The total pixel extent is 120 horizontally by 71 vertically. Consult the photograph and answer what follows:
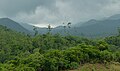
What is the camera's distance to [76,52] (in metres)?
35.0

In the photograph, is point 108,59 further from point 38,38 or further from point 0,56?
point 38,38

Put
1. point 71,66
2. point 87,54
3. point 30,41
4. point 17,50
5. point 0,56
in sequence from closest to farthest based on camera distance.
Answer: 1. point 71,66
2. point 87,54
3. point 0,56
4. point 17,50
5. point 30,41

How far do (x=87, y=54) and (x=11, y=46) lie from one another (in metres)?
37.7

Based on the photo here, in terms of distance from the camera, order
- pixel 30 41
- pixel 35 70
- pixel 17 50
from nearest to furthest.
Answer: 1. pixel 35 70
2. pixel 17 50
3. pixel 30 41

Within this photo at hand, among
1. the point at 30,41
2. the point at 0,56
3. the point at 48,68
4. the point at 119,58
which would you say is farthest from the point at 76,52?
the point at 30,41

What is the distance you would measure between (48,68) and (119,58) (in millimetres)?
13730

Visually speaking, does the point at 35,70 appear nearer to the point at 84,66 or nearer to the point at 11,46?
the point at 84,66

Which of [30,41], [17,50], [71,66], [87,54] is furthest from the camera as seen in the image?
[30,41]

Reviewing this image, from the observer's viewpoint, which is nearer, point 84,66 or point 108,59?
point 84,66

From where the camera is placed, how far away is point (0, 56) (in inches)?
2377

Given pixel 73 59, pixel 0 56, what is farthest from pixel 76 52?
pixel 0 56

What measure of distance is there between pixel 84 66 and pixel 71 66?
1.84m

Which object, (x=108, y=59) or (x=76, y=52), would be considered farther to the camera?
(x=108, y=59)

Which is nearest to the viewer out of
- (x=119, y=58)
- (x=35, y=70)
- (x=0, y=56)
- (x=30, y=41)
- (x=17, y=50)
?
(x=35, y=70)
